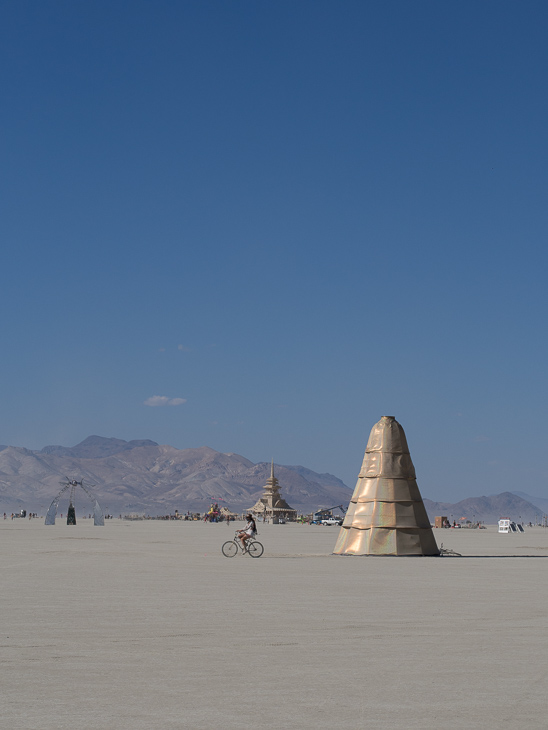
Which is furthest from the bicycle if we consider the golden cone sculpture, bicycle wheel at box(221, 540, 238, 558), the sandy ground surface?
the sandy ground surface

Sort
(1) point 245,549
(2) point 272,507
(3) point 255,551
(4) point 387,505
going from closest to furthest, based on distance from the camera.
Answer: (4) point 387,505, (1) point 245,549, (3) point 255,551, (2) point 272,507

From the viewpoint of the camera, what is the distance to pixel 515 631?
11.7 meters

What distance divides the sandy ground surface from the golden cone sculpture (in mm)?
8847

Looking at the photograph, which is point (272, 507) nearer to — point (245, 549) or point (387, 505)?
point (245, 549)

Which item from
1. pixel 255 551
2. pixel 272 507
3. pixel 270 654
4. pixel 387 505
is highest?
pixel 272 507

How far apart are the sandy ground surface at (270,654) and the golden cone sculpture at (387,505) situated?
8.85m

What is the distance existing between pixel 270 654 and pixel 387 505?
62.8 ft

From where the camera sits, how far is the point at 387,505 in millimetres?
28391

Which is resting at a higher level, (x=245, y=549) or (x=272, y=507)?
(x=272, y=507)

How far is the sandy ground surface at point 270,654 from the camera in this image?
7023 mm

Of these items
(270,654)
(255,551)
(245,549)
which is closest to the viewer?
(270,654)

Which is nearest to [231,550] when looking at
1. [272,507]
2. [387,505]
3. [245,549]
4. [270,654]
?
[245,549]

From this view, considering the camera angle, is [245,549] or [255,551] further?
[255,551]

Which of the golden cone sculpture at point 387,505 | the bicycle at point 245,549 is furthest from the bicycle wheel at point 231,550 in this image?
the golden cone sculpture at point 387,505
